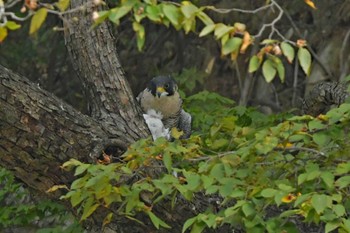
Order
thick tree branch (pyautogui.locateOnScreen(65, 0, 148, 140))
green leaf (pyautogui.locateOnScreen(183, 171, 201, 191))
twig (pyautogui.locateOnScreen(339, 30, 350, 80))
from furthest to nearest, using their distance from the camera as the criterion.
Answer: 1. twig (pyautogui.locateOnScreen(339, 30, 350, 80))
2. thick tree branch (pyautogui.locateOnScreen(65, 0, 148, 140))
3. green leaf (pyautogui.locateOnScreen(183, 171, 201, 191))

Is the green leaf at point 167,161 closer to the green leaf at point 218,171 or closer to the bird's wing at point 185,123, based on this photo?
the green leaf at point 218,171

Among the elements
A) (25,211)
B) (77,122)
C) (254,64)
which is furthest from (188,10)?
(25,211)

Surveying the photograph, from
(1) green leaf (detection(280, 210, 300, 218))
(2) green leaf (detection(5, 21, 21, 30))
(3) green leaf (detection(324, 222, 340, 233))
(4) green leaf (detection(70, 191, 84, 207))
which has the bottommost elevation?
(3) green leaf (detection(324, 222, 340, 233))

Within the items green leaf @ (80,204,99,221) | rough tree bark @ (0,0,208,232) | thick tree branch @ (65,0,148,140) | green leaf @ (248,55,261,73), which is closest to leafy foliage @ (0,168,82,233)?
rough tree bark @ (0,0,208,232)

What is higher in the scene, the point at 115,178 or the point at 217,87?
the point at 115,178

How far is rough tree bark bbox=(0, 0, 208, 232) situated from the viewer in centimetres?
496

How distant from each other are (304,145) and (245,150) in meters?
0.39

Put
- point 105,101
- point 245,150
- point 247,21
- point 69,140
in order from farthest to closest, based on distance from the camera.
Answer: point 247,21
point 105,101
point 69,140
point 245,150

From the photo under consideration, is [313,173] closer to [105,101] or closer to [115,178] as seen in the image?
[115,178]

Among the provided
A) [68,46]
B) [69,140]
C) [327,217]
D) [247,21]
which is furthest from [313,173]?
[247,21]

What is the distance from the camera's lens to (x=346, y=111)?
4.60 metres

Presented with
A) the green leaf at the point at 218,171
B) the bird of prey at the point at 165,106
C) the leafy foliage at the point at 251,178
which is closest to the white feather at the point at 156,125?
the bird of prey at the point at 165,106

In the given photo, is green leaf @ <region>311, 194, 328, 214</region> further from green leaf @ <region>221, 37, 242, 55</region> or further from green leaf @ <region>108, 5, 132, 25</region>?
green leaf @ <region>108, 5, 132, 25</region>

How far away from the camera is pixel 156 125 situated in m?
6.43
